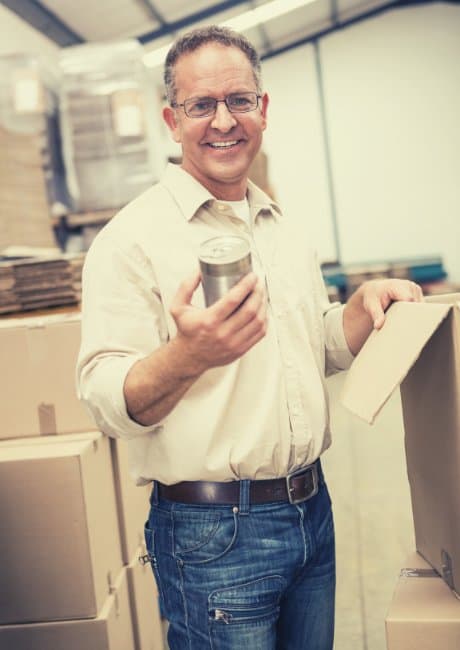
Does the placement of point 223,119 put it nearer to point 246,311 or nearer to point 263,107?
point 263,107

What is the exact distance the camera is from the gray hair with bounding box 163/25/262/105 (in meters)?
1.59

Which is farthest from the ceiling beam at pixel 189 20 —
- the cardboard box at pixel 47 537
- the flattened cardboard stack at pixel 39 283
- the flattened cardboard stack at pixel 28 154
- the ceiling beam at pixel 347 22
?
the cardboard box at pixel 47 537

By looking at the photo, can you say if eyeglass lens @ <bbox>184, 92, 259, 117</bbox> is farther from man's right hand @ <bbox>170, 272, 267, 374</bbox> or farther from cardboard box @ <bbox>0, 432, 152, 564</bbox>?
cardboard box @ <bbox>0, 432, 152, 564</bbox>

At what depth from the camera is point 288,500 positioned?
5.14 ft

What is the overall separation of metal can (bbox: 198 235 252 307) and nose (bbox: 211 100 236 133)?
0.43 meters

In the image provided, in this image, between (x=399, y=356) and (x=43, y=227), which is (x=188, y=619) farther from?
(x=43, y=227)

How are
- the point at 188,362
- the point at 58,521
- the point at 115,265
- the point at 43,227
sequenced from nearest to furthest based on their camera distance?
the point at 188,362 < the point at 115,265 < the point at 58,521 < the point at 43,227

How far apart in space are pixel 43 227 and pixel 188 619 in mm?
2920

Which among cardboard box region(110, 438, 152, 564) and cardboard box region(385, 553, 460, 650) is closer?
cardboard box region(385, 553, 460, 650)

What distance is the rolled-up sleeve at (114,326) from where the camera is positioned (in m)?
1.41

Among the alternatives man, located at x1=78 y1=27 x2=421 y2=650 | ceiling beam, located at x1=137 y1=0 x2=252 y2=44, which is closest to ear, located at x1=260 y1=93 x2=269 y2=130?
man, located at x1=78 y1=27 x2=421 y2=650

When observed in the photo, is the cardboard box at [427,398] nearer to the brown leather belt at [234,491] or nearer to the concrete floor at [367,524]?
the brown leather belt at [234,491]

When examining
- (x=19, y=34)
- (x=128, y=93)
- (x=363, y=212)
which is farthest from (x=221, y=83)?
(x=363, y=212)

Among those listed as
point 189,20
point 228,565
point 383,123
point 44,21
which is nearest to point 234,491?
point 228,565
